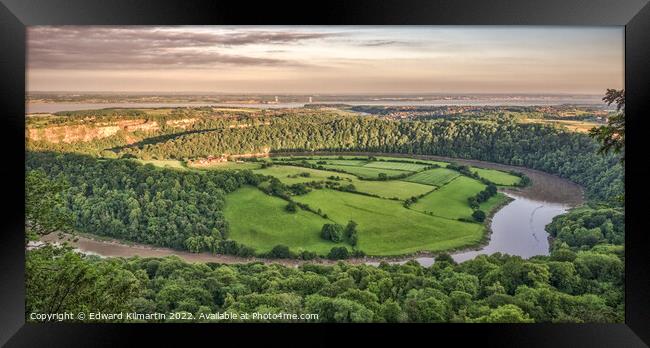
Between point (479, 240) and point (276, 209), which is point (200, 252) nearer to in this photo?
point (276, 209)

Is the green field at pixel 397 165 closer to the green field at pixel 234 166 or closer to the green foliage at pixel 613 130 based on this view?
the green field at pixel 234 166

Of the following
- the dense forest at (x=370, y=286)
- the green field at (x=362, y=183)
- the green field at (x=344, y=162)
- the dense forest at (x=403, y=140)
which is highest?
the dense forest at (x=403, y=140)

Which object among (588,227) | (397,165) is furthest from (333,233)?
(588,227)

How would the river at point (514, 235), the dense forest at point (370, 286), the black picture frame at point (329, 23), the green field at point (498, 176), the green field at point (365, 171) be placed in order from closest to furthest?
1. the black picture frame at point (329, 23)
2. the dense forest at point (370, 286)
3. the river at point (514, 235)
4. the green field at point (498, 176)
5. the green field at point (365, 171)

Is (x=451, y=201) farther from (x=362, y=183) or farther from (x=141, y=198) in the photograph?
(x=141, y=198)

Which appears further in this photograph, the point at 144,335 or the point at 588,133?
the point at 588,133

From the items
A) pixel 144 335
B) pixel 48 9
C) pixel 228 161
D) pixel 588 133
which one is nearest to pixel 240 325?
pixel 144 335

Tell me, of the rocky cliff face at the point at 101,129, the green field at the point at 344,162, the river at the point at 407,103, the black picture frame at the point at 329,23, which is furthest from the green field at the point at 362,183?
the black picture frame at the point at 329,23

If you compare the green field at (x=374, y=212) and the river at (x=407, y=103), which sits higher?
the river at (x=407, y=103)
